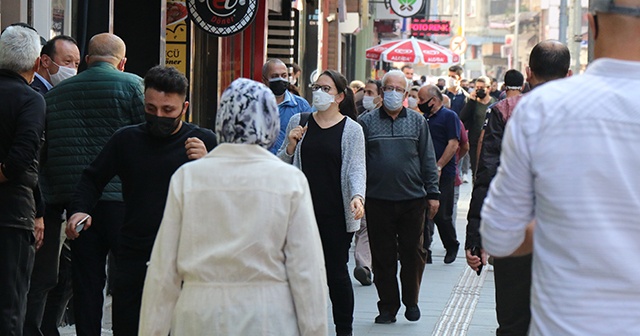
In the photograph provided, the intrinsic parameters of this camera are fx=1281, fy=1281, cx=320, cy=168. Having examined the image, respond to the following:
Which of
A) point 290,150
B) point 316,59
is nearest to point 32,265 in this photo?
point 290,150

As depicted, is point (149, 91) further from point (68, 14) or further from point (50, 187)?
point (68, 14)

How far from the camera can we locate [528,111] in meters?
3.45

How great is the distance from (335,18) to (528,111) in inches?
1197

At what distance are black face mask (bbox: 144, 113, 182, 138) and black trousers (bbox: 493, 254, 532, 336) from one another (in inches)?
68.7

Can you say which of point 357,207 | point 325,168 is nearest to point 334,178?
point 325,168

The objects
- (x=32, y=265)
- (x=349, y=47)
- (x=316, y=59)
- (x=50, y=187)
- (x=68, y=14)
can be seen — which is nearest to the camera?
(x=32, y=265)

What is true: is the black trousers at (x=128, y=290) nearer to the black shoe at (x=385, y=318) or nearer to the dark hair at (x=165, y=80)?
the dark hair at (x=165, y=80)

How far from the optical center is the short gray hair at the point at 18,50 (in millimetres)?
6891

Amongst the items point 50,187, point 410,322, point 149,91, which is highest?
point 149,91

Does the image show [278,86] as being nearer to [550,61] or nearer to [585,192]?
[550,61]

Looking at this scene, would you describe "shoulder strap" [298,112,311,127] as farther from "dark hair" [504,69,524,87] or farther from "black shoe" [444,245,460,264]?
"black shoe" [444,245,460,264]

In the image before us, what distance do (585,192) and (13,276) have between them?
4204 millimetres

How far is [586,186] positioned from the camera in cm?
339

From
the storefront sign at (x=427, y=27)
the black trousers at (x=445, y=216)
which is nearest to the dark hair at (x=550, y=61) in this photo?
the black trousers at (x=445, y=216)
